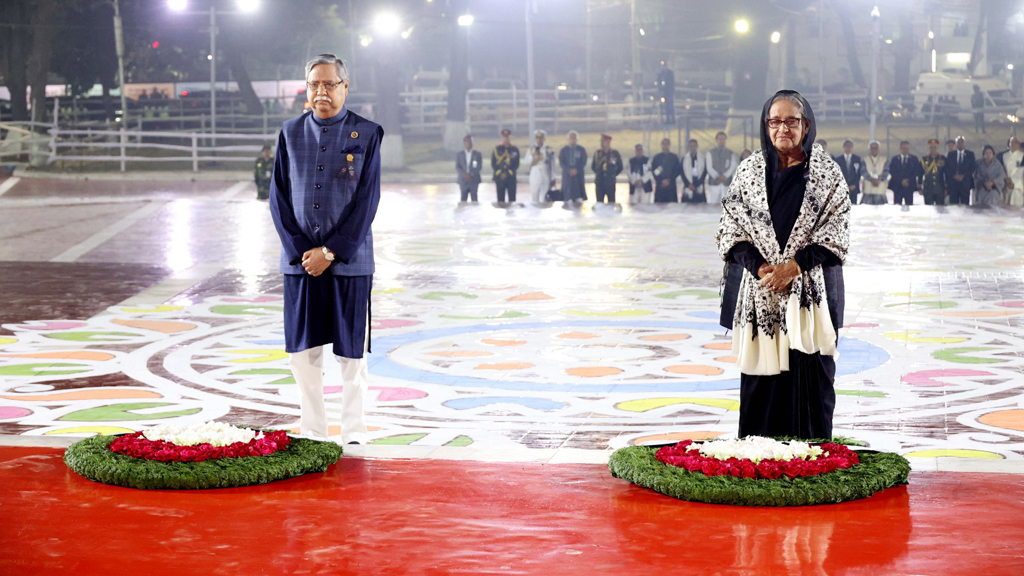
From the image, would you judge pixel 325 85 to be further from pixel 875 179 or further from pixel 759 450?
pixel 875 179

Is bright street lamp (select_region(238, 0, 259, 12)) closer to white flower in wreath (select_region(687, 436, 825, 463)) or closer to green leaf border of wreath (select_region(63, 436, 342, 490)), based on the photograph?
green leaf border of wreath (select_region(63, 436, 342, 490))

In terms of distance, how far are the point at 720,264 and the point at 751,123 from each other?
14.9 m

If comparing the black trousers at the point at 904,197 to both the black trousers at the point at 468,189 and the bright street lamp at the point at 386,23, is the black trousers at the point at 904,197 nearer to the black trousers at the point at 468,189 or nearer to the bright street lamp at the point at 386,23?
the black trousers at the point at 468,189

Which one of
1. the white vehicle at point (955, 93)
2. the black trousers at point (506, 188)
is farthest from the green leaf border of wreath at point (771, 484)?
the white vehicle at point (955, 93)

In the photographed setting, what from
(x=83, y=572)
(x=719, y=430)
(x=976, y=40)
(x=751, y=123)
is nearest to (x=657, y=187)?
(x=751, y=123)

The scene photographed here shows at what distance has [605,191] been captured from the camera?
2039 centimetres

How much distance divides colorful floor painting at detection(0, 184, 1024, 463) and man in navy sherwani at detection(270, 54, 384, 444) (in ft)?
2.06

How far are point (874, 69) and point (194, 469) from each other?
78.0ft

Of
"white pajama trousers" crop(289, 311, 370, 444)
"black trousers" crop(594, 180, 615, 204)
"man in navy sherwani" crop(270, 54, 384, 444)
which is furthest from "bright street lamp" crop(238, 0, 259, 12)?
"white pajama trousers" crop(289, 311, 370, 444)

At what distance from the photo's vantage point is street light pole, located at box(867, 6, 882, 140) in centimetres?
2545

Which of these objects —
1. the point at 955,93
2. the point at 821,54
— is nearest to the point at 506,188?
the point at 821,54

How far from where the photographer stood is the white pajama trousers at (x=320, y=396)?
5121mm

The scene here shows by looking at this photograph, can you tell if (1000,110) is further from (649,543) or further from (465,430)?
(649,543)

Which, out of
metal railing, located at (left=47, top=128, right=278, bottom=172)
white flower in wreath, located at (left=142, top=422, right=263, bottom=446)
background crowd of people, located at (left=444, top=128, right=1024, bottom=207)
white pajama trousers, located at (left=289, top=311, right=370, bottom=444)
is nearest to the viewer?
white flower in wreath, located at (left=142, top=422, right=263, bottom=446)
